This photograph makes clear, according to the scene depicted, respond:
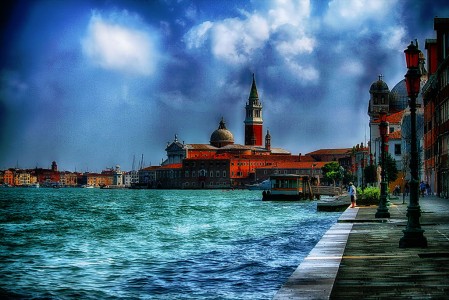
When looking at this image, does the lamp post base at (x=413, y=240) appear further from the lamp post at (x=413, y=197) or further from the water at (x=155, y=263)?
the water at (x=155, y=263)

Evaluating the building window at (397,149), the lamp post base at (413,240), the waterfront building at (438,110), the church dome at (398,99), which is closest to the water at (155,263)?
the lamp post base at (413,240)

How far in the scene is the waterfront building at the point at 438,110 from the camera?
186 ft

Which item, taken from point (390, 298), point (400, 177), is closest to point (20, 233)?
point (390, 298)

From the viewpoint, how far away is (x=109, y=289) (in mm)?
16312

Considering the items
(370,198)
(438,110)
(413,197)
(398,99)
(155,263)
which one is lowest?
(155,263)

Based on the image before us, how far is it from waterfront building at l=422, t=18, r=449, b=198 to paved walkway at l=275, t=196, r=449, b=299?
1493 inches

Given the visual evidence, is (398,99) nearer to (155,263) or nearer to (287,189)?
(287,189)

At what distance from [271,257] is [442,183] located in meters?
41.6

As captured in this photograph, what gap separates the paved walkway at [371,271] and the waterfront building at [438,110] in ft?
124

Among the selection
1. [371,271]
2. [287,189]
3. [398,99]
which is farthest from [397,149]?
[371,271]

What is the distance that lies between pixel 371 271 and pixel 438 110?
50950 millimetres

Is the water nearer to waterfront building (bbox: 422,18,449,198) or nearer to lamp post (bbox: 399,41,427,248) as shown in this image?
lamp post (bbox: 399,41,427,248)

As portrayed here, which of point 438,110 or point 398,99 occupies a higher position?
point 398,99

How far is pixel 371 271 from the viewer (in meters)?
12.6
